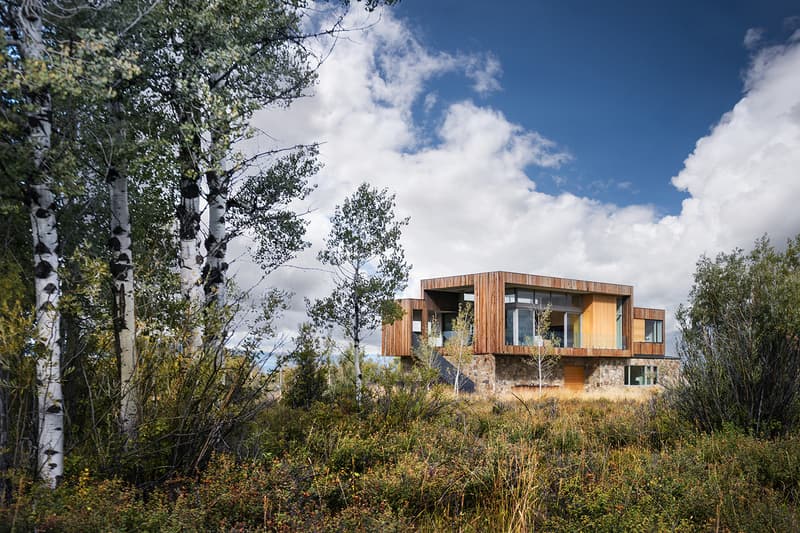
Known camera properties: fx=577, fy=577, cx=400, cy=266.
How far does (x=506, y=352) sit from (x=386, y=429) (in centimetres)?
1890

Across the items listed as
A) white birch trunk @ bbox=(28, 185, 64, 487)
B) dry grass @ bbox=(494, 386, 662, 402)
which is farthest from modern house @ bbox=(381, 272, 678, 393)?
white birch trunk @ bbox=(28, 185, 64, 487)

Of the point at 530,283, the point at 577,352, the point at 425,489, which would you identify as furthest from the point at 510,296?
the point at 425,489

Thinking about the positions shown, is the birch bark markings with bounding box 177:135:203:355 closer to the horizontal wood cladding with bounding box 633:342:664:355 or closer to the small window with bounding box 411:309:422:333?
the small window with bounding box 411:309:422:333

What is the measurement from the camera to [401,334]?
97.6ft

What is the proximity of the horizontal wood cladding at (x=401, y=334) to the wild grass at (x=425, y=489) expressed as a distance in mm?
Answer: 20401

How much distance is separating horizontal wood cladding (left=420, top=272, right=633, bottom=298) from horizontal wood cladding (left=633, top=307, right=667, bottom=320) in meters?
4.31

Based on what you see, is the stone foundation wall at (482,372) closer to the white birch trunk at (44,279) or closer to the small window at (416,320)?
the small window at (416,320)

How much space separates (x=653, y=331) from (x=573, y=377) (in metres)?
8.25

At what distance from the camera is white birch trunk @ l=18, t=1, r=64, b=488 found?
5.17 m

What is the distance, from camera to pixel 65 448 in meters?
5.80

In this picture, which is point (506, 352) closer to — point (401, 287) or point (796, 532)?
point (401, 287)

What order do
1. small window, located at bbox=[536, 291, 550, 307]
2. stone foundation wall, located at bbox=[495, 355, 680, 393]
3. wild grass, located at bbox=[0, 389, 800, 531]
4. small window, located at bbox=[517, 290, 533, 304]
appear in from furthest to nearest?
1. small window, located at bbox=[536, 291, 550, 307]
2. small window, located at bbox=[517, 290, 533, 304]
3. stone foundation wall, located at bbox=[495, 355, 680, 393]
4. wild grass, located at bbox=[0, 389, 800, 531]

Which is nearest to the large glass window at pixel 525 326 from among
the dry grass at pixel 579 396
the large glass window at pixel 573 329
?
the dry grass at pixel 579 396

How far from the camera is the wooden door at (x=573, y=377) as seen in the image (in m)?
30.7
